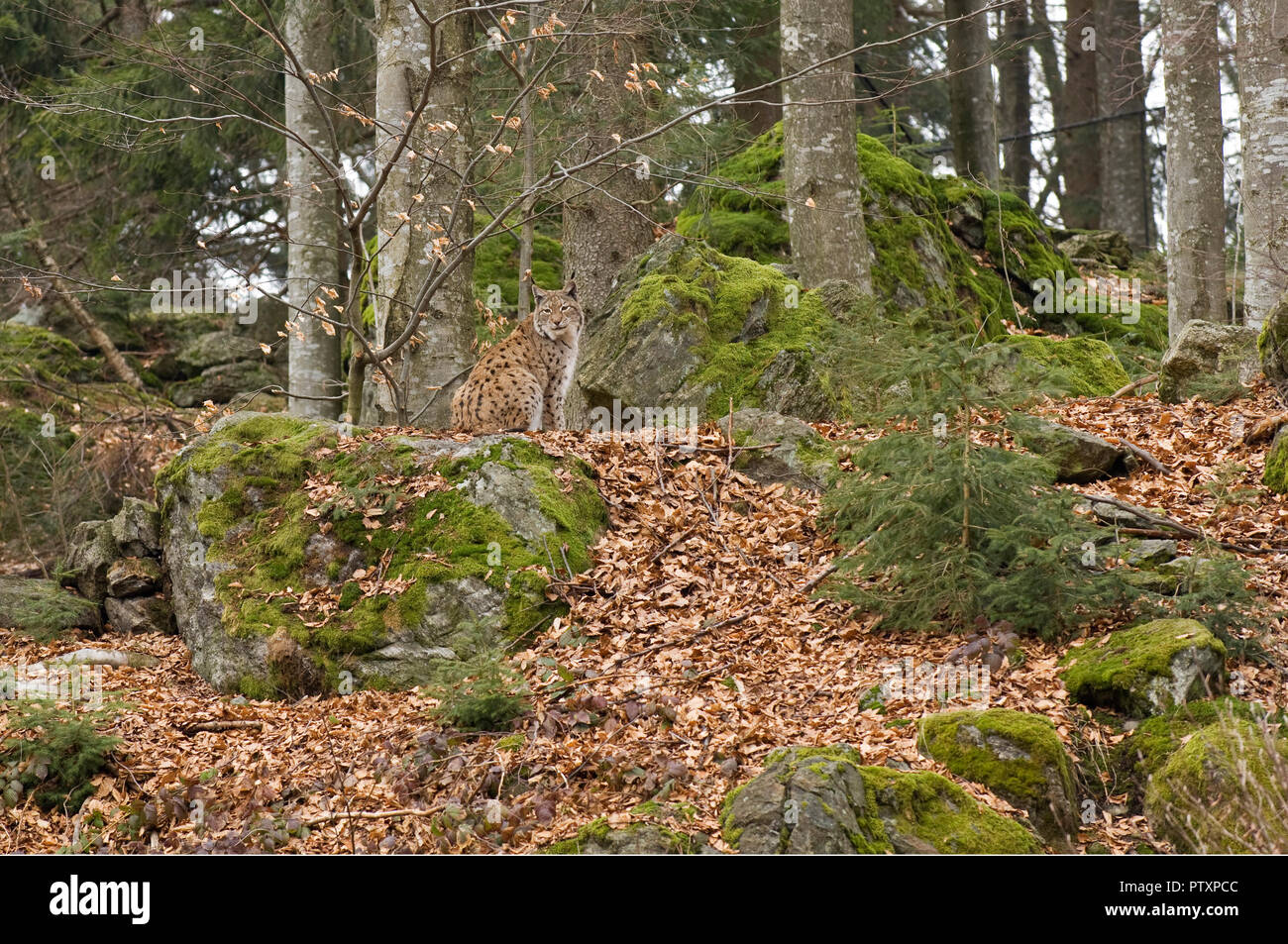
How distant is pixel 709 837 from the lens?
5.29 metres

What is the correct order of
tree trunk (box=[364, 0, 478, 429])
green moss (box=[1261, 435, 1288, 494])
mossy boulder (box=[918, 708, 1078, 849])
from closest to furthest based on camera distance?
mossy boulder (box=[918, 708, 1078, 849]) → green moss (box=[1261, 435, 1288, 494]) → tree trunk (box=[364, 0, 478, 429])

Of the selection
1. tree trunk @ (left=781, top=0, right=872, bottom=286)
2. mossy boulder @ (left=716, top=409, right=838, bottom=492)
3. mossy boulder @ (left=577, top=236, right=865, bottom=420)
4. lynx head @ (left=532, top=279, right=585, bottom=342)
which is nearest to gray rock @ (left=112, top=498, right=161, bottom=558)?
lynx head @ (left=532, top=279, right=585, bottom=342)

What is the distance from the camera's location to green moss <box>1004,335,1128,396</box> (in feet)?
39.8

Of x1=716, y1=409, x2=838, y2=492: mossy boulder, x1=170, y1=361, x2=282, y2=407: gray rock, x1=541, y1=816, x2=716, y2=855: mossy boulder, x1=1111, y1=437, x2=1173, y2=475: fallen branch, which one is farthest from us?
x1=170, y1=361, x2=282, y2=407: gray rock

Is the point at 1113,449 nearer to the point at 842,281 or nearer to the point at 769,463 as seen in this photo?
the point at 769,463

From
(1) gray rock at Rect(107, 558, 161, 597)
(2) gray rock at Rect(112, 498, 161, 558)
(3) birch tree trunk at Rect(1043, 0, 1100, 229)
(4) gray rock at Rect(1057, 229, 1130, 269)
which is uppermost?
(3) birch tree trunk at Rect(1043, 0, 1100, 229)

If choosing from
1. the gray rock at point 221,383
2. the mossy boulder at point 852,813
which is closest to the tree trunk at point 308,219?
the gray rock at point 221,383

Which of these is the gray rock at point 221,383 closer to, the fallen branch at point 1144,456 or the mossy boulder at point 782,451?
the mossy boulder at point 782,451

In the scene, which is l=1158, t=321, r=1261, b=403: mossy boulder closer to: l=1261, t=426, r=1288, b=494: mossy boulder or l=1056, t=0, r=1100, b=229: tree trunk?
l=1261, t=426, r=1288, b=494: mossy boulder

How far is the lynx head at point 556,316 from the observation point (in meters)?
10.4

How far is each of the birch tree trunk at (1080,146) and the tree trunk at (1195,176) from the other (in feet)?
43.5

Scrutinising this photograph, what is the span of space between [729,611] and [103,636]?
19.6 feet

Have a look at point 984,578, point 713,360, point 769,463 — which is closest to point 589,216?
point 713,360

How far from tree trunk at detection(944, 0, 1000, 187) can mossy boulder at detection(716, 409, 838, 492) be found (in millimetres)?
10515
